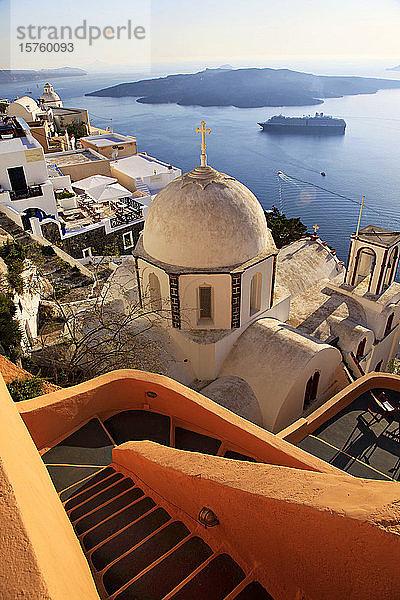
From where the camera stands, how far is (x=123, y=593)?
3273 millimetres

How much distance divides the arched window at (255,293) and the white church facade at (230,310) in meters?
0.03

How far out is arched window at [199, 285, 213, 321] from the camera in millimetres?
11758

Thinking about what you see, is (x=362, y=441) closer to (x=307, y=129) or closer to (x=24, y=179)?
(x=24, y=179)

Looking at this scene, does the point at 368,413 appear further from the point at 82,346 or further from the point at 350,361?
the point at 82,346

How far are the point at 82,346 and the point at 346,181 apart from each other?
211ft

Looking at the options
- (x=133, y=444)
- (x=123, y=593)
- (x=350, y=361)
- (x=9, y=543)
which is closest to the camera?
(x=9, y=543)

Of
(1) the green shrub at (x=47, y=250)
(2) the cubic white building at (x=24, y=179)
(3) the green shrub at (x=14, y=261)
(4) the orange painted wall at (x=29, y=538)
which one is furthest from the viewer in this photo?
(2) the cubic white building at (x=24, y=179)

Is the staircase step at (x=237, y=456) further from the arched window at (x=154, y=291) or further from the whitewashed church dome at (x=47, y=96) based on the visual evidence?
the whitewashed church dome at (x=47, y=96)

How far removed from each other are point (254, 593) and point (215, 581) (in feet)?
1.16

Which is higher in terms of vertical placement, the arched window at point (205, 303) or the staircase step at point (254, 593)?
the staircase step at point (254, 593)

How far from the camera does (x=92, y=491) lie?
504 centimetres

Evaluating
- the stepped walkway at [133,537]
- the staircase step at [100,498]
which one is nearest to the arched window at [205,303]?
the stepped walkway at [133,537]

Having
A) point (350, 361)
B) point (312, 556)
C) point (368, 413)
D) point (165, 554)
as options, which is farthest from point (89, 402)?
point (350, 361)

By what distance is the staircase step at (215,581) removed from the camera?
315 centimetres
